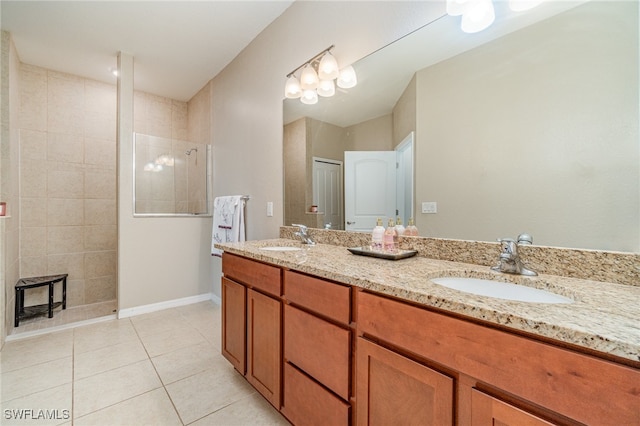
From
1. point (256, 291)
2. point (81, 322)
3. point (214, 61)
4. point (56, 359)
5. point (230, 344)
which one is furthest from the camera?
point (214, 61)

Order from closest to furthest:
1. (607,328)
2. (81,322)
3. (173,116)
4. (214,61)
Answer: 1. (607,328)
2. (81,322)
3. (214,61)
4. (173,116)

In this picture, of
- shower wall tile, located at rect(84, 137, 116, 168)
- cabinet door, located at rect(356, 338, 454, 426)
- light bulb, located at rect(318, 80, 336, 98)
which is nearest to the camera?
cabinet door, located at rect(356, 338, 454, 426)

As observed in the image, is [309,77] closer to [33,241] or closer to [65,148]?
[65,148]

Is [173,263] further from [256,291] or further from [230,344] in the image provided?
[256,291]

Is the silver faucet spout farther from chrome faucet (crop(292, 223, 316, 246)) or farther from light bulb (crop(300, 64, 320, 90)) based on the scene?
light bulb (crop(300, 64, 320, 90))

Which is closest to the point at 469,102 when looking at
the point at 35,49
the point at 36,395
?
the point at 36,395

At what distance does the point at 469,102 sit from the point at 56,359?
9.89ft

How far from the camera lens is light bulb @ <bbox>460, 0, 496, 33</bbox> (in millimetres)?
1132

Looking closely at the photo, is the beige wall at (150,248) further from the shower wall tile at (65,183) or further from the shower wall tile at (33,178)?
the shower wall tile at (33,178)

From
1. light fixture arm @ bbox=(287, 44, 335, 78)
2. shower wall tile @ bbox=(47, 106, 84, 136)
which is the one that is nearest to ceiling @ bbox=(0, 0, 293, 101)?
shower wall tile @ bbox=(47, 106, 84, 136)

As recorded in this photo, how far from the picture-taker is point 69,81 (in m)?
3.02

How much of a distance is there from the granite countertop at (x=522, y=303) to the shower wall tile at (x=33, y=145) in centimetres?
329

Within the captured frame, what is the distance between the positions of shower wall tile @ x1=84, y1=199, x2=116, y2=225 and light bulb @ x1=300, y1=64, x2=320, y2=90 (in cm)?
288

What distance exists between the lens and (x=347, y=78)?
5.61ft
